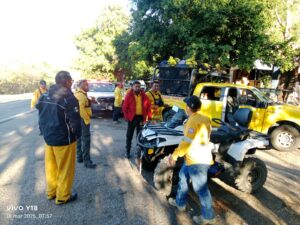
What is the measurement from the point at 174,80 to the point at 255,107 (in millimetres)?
3298

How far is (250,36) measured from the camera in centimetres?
1110

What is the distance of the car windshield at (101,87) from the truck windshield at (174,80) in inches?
145

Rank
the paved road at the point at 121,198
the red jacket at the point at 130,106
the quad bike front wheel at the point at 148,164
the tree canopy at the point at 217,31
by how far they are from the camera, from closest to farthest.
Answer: the paved road at the point at 121,198, the quad bike front wheel at the point at 148,164, the red jacket at the point at 130,106, the tree canopy at the point at 217,31

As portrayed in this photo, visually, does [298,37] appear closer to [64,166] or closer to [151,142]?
[151,142]

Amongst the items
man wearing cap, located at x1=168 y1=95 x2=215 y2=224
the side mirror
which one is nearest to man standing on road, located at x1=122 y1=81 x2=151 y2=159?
man wearing cap, located at x1=168 y1=95 x2=215 y2=224

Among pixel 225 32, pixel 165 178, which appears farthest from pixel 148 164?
pixel 225 32

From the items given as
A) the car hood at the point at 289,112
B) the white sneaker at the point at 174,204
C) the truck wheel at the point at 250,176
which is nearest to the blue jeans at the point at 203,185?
the white sneaker at the point at 174,204

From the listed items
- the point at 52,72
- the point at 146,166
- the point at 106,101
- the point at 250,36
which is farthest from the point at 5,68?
the point at 146,166

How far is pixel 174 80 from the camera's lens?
9.80 metres

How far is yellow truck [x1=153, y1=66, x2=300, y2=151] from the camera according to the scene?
7.12m

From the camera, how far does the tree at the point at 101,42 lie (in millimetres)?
27328

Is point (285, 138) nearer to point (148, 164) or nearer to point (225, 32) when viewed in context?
point (148, 164)

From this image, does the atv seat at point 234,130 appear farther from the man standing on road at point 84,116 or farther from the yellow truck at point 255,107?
the yellow truck at point 255,107

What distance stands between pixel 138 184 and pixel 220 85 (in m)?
4.66
